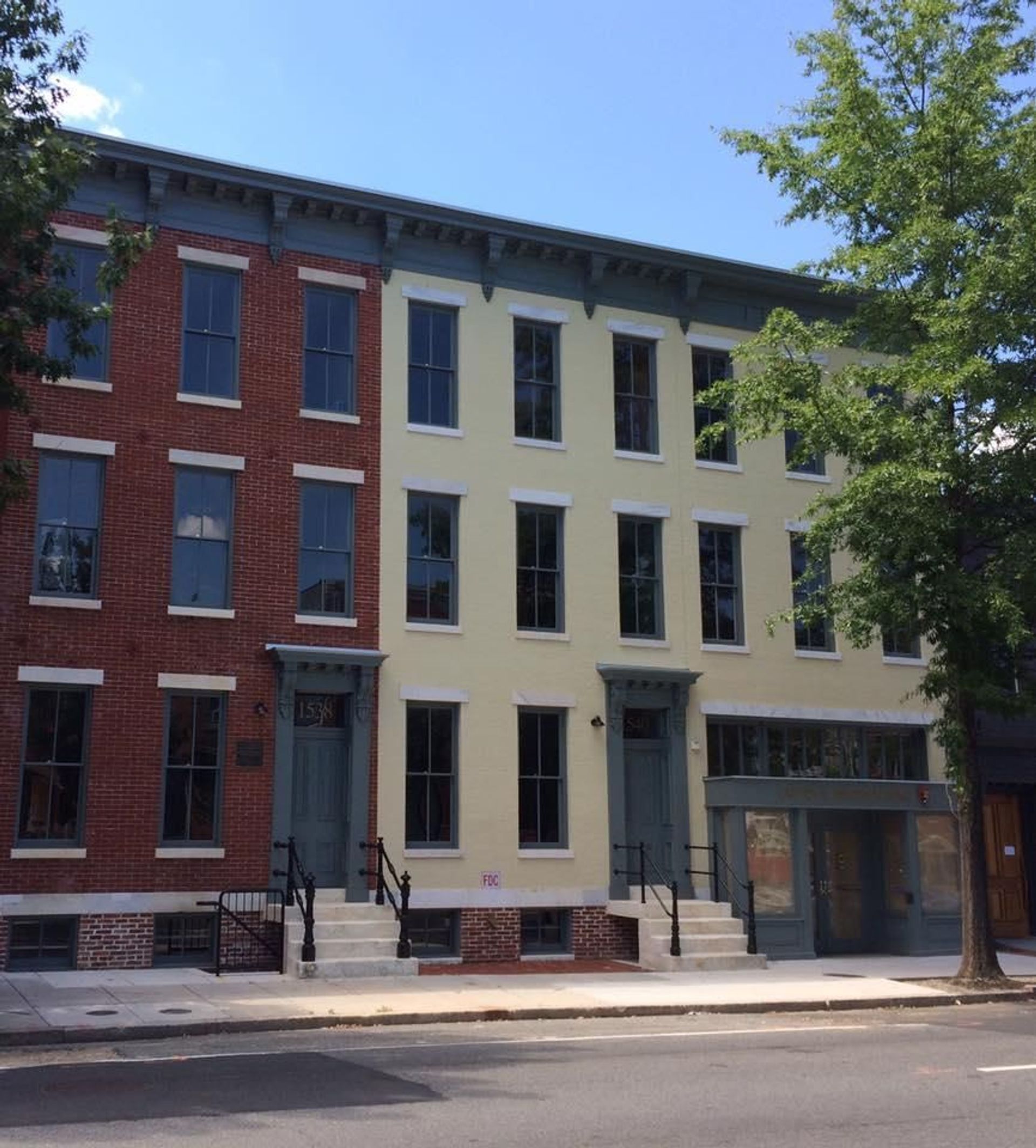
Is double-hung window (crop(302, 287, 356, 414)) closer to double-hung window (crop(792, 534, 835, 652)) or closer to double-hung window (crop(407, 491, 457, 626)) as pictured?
double-hung window (crop(407, 491, 457, 626))


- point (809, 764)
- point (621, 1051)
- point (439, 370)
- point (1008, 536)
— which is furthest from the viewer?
point (809, 764)

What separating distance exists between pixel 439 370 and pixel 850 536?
714 centimetres

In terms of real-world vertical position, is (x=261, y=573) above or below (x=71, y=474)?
below

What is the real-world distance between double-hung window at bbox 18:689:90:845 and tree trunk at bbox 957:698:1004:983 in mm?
11733

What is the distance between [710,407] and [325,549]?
7185 millimetres

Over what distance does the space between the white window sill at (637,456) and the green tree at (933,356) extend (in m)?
3.48

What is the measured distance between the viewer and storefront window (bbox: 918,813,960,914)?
22141mm

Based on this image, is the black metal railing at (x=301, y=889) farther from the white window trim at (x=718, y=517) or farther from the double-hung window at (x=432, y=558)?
the white window trim at (x=718, y=517)

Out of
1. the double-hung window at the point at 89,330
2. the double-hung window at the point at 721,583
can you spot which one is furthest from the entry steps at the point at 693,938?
the double-hung window at the point at 89,330

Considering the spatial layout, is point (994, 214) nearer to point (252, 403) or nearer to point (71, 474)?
point (252, 403)

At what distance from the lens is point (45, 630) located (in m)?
18.0

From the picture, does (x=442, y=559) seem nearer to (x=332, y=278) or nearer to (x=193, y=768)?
(x=332, y=278)

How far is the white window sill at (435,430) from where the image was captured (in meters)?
20.8

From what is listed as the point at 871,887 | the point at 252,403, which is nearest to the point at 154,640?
the point at 252,403
